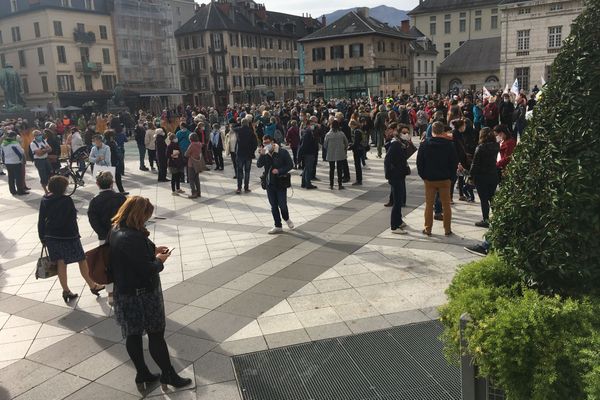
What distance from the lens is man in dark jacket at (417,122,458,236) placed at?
8469mm

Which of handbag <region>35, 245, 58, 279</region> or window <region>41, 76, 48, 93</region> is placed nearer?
handbag <region>35, 245, 58, 279</region>

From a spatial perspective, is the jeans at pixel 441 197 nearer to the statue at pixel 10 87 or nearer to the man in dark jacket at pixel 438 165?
the man in dark jacket at pixel 438 165

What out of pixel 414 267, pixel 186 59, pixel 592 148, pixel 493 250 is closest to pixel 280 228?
pixel 414 267

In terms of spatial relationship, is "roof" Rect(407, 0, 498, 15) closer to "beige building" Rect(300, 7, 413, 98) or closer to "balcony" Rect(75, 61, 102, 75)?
"beige building" Rect(300, 7, 413, 98)

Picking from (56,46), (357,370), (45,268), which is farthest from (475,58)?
(357,370)

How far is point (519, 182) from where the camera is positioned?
3.52 meters

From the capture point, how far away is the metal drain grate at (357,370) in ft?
14.7

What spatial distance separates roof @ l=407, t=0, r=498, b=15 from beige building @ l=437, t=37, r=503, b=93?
1719cm

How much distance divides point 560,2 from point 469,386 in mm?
61990

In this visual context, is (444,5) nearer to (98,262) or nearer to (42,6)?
(42,6)

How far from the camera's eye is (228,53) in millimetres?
69375

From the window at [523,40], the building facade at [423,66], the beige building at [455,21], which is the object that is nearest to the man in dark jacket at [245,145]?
the window at [523,40]

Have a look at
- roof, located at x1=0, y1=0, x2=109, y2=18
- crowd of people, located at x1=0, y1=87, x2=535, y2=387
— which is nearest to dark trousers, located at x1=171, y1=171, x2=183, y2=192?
crowd of people, located at x1=0, y1=87, x2=535, y2=387

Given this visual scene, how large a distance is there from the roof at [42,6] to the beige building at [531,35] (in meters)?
47.3
